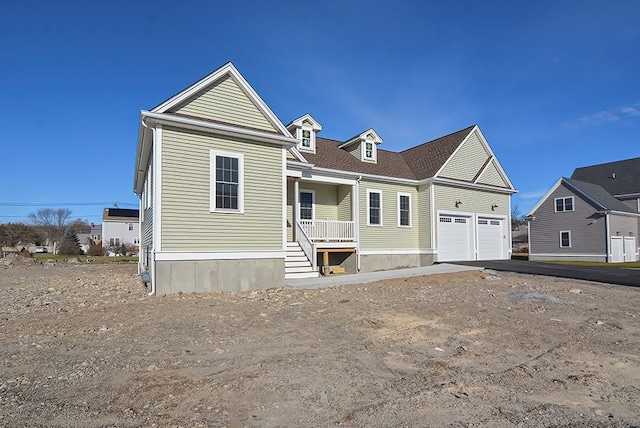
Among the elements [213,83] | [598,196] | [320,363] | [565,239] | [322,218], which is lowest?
[320,363]

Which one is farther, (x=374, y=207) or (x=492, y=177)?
(x=492, y=177)

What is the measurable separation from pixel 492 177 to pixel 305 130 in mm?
11093

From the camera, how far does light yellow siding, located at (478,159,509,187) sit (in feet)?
71.5

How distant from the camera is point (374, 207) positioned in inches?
732

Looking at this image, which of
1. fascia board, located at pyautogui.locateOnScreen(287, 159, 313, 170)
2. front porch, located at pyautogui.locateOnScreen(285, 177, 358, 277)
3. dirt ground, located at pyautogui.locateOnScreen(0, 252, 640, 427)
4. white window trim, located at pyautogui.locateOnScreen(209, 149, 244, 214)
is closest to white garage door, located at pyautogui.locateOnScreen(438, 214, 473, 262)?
front porch, located at pyautogui.locateOnScreen(285, 177, 358, 277)

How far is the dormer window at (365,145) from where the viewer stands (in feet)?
65.2

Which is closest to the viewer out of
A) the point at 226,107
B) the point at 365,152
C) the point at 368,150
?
the point at 226,107

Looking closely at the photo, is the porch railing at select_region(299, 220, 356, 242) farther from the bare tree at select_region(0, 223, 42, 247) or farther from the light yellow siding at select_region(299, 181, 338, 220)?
the bare tree at select_region(0, 223, 42, 247)

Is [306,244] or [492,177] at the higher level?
[492,177]

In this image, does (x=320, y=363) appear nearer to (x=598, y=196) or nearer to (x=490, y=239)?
(x=490, y=239)

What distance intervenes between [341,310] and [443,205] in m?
12.8

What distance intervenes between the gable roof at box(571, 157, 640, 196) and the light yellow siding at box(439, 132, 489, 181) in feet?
73.6

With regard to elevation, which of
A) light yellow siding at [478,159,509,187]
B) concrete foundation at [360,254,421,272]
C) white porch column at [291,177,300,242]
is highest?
light yellow siding at [478,159,509,187]

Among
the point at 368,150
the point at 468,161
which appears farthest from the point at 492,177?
the point at 368,150
